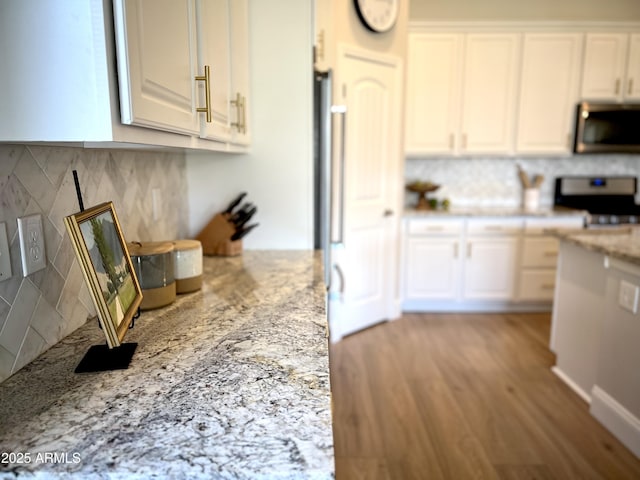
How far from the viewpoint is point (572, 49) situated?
11.7 feet

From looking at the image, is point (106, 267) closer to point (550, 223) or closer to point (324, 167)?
point (324, 167)

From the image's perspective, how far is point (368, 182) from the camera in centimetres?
317

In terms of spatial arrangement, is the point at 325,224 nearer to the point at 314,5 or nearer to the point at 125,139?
the point at 314,5

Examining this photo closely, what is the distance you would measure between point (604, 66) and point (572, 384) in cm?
265

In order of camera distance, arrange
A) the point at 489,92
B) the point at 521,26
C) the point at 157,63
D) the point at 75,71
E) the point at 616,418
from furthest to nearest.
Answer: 1. the point at 489,92
2. the point at 521,26
3. the point at 616,418
4. the point at 157,63
5. the point at 75,71

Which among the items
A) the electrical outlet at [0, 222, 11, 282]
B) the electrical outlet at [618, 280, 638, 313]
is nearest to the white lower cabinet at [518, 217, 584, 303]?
the electrical outlet at [618, 280, 638, 313]

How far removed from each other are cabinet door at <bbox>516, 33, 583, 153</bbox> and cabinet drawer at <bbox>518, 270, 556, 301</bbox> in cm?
105

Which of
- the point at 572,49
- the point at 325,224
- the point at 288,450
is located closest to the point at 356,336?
the point at 325,224

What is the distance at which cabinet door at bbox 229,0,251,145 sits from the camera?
5.09 ft

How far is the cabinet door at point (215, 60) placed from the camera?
3.73 feet

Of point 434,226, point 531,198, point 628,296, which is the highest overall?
point 531,198

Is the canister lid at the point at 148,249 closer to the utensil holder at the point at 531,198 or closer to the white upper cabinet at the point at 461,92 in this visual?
the white upper cabinet at the point at 461,92

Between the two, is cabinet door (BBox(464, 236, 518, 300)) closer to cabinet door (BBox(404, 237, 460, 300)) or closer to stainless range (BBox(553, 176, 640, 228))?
cabinet door (BBox(404, 237, 460, 300))

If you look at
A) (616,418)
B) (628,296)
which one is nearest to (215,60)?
(628,296)
